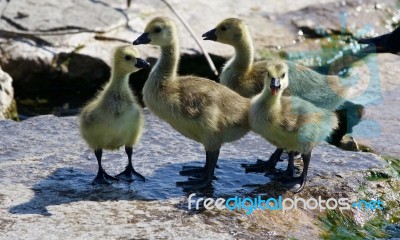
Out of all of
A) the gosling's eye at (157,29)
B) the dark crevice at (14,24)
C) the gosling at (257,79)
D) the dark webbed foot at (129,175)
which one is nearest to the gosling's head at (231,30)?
the gosling at (257,79)

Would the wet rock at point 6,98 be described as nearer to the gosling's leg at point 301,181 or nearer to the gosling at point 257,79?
the gosling at point 257,79

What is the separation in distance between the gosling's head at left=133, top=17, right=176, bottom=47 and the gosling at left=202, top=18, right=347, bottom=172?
0.86 meters

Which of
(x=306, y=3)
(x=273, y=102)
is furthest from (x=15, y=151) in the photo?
(x=306, y=3)

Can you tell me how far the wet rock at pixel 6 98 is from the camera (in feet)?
27.5

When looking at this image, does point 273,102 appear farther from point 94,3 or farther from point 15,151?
point 94,3

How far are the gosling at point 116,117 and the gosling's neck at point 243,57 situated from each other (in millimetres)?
1214

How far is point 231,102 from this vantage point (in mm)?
5926

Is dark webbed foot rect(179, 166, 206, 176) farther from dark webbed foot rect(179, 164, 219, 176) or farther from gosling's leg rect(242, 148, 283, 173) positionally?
gosling's leg rect(242, 148, 283, 173)

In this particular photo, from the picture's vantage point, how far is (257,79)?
677 centimetres

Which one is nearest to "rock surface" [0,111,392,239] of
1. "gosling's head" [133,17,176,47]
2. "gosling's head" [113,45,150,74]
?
"gosling's head" [113,45,150,74]

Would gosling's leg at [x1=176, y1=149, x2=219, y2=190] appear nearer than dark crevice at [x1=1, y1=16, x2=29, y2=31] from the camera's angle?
Yes

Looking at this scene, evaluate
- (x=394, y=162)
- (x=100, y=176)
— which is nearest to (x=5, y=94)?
(x=100, y=176)

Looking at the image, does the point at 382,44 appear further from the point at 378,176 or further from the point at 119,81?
the point at 119,81

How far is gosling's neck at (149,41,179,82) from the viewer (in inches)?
239
